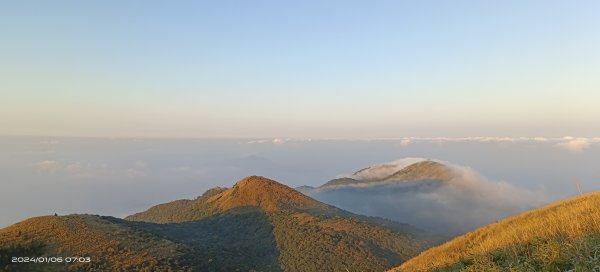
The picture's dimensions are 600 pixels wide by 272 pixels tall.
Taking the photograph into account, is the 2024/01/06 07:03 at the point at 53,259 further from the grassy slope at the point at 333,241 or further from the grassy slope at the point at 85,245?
the grassy slope at the point at 333,241

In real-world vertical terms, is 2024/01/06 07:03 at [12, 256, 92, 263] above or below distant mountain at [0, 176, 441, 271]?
above

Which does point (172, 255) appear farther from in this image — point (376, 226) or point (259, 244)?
point (376, 226)

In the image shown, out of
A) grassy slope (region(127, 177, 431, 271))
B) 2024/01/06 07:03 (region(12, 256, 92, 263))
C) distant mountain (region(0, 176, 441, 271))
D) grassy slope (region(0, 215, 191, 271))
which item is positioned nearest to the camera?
2024/01/06 07:03 (region(12, 256, 92, 263))

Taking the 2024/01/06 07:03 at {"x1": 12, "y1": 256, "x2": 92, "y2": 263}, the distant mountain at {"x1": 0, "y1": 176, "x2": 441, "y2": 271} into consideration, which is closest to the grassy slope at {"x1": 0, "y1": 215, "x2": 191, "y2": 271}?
the distant mountain at {"x1": 0, "y1": 176, "x2": 441, "y2": 271}

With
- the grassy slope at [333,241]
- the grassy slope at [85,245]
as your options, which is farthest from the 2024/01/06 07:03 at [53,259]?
the grassy slope at [333,241]

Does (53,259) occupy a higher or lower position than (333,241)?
higher

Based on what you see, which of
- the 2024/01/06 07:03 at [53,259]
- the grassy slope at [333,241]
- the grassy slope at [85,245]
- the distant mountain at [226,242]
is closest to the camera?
the 2024/01/06 07:03 at [53,259]

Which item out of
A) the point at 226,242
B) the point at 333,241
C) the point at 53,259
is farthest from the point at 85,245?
the point at 333,241

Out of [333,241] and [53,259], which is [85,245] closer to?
[53,259]

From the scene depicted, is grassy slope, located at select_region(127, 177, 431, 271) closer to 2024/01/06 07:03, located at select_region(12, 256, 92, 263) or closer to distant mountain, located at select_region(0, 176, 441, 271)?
distant mountain, located at select_region(0, 176, 441, 271)
